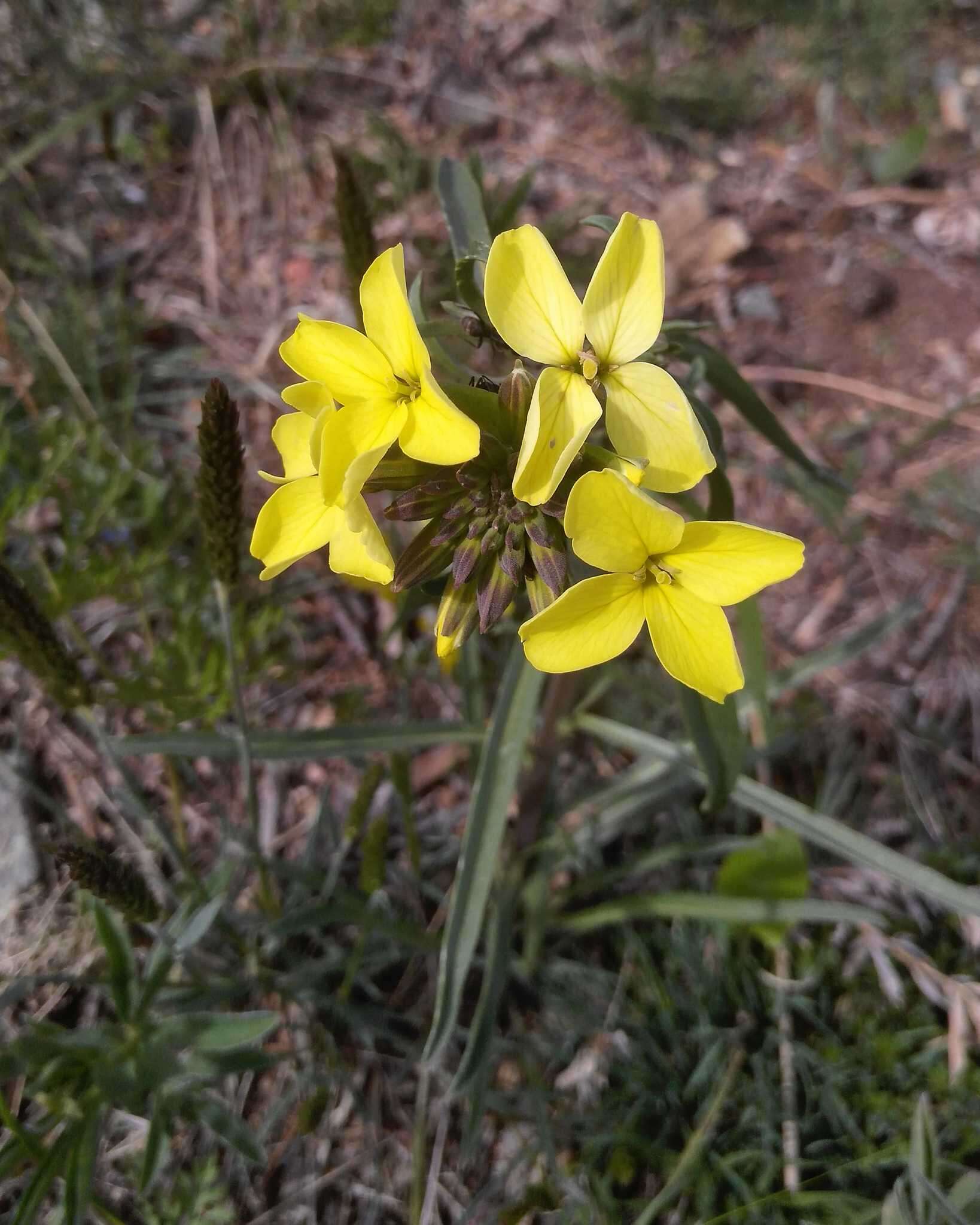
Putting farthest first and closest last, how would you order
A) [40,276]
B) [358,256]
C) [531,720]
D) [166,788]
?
1. [40,276]
2. [166,788]
3. [358,256]
4. [531,720]

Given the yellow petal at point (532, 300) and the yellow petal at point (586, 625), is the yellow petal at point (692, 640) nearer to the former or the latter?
the yellow petal at point (586, 625)

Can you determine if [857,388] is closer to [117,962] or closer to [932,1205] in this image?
[932,1205]

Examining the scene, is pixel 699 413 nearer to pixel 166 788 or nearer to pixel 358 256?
pixel 358 256

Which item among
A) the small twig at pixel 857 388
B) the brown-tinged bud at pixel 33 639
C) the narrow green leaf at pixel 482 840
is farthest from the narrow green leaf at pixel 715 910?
the small twig at pixel 857 388

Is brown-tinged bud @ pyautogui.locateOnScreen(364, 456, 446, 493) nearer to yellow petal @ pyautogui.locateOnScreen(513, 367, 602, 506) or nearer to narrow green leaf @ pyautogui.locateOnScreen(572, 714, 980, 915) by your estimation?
yellow petal @ pyautogui.locateOnScreen(513, 367, 602, 506)

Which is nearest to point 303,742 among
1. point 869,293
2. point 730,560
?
point 730,560

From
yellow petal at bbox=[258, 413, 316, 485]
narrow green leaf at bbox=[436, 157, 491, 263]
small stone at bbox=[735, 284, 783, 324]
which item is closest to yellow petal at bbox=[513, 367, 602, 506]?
yellow petal at bbox=[258, 413, 316, 485]

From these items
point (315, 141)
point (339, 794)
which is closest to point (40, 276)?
point (315, 141)
